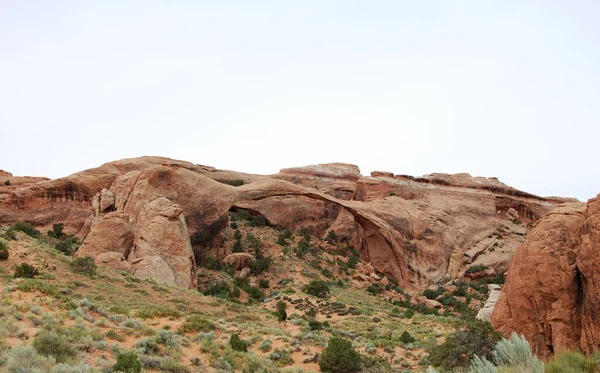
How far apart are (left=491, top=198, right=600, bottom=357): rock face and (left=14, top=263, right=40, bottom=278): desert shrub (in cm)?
1552

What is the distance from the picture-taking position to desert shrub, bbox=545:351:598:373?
618cm

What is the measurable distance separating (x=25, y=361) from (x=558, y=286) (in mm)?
10174

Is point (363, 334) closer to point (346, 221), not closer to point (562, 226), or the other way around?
point (562, 226)

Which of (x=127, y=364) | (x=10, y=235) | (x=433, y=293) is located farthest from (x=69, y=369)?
(x=433, y=293)

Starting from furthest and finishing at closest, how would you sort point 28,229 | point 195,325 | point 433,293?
point 433,293 < point 28,229 < point 195,325

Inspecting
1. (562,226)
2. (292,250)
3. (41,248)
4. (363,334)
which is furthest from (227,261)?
(562,226)

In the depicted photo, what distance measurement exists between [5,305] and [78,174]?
2721cm

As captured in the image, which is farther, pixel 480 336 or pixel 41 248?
pixel 41 248

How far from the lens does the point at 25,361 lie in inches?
299

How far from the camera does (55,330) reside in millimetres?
10312

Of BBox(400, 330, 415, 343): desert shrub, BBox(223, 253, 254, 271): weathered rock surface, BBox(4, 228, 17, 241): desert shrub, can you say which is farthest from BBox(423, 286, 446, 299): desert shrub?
BBox(4, 228, 17, 241): desert shrub

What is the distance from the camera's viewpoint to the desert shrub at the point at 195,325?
14.8m

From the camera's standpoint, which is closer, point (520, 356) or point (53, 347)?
point (520, 356)

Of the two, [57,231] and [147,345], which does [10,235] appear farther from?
[147,345]
